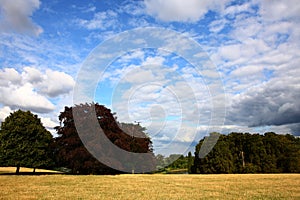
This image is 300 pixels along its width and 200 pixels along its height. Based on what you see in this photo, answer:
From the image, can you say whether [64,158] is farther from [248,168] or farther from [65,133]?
[248,168]

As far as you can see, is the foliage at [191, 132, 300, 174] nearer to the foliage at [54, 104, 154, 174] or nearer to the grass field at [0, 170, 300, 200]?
the foliage at [54, 104, 154, 174]

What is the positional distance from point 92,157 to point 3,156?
40.1 feet

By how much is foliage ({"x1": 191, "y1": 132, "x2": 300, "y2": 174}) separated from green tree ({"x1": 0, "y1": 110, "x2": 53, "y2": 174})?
43.8m

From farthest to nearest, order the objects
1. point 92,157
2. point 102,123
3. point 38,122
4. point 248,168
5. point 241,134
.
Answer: point 241,134 < point 248,168 < point 38,122 < point 102,123 < point 92,157

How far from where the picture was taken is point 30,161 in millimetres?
41750

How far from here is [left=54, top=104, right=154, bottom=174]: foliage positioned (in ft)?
131

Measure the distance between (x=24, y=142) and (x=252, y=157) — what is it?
185 feet

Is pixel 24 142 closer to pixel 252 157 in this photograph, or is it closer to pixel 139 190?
pixel 139 190

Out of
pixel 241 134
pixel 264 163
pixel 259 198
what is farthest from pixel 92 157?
pixel 241 134

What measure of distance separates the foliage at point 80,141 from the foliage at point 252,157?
1415 inches

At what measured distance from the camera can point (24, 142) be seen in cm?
4197

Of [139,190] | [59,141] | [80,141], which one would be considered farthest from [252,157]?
[139,190]

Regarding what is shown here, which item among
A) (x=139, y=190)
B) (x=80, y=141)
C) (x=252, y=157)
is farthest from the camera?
(x=252, y=157)

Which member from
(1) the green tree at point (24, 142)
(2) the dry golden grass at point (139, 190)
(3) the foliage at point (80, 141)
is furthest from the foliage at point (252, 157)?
(2) the dry golden grass at point (139, 190)
